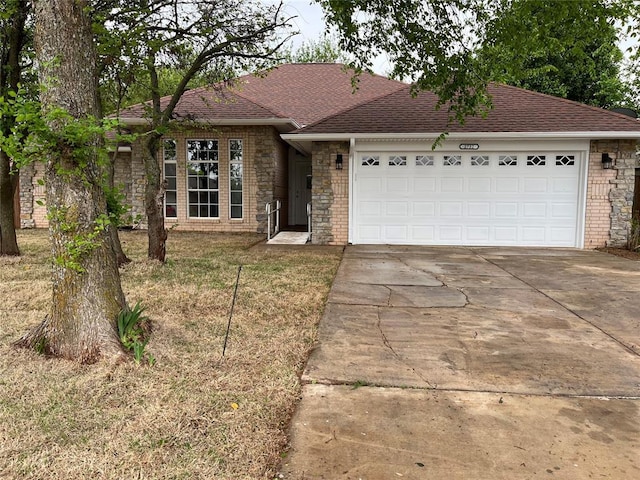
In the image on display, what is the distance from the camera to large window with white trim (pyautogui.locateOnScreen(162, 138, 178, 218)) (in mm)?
13664

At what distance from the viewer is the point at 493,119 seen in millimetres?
10680

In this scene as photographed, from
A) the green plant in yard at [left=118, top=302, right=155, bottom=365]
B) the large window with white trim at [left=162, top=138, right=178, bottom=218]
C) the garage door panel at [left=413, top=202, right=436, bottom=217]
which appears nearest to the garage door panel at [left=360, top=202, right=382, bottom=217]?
the garage door panel at [left=413, top=202, right=436, bottom=217]

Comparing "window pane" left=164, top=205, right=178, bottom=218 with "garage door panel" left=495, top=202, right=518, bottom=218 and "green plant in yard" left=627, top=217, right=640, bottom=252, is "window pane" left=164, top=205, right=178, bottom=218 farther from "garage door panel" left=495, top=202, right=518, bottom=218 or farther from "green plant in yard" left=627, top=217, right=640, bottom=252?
"green plant in yard" left=627, top=217, right=640, bottom=252

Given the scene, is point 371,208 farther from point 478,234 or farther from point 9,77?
point 9,77

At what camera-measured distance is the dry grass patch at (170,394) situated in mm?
→ 2357

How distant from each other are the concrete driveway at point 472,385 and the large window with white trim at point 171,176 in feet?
28.2

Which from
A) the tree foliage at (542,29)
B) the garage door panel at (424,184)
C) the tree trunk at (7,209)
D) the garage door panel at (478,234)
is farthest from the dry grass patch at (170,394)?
the garage door panel at (478,234)

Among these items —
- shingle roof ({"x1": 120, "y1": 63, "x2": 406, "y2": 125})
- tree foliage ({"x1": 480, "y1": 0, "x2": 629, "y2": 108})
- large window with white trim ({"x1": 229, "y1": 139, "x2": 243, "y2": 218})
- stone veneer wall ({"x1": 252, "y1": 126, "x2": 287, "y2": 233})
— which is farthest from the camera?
large window with white trim ({"x1": 229, "y1": 139, "x2": 243, "y2": 218})

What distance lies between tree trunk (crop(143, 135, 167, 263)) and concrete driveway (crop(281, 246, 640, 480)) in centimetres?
327

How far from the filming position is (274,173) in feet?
45.0

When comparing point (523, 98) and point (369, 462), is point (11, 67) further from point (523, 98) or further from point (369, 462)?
point (523, 98)

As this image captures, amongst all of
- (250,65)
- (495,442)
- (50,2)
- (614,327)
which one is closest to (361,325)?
(495,442)

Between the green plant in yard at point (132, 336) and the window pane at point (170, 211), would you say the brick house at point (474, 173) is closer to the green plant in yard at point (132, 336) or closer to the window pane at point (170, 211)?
the window pane at point (170, 211)

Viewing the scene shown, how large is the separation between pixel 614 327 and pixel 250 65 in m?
6.88
